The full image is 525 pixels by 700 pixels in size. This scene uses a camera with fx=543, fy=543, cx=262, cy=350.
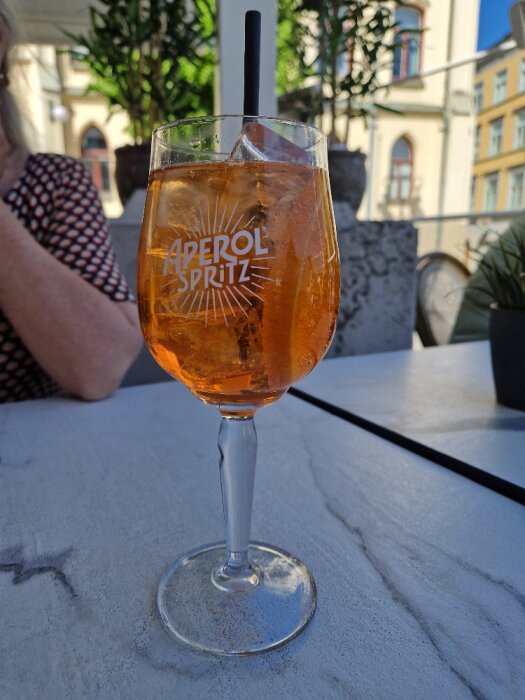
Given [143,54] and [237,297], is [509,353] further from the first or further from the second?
[143,54]

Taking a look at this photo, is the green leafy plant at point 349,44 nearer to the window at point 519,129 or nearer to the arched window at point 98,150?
the arched window at point 98,150

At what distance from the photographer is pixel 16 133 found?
1302 millimetres

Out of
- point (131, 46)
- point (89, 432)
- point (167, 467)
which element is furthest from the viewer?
point (131, 46)

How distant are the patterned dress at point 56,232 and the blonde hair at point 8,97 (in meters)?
0.10

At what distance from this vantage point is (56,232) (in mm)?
1160

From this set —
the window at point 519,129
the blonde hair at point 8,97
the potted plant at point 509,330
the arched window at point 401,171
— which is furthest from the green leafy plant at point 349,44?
the window at point 519,129

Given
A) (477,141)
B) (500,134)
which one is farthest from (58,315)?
(500,134)

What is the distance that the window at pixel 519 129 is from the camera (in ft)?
50.8

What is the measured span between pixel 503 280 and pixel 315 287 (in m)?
0.56

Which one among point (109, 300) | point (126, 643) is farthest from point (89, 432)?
point (126, 643)

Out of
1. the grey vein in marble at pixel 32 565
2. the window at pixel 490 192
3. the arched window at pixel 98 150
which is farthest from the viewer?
the window at pixel 490 192

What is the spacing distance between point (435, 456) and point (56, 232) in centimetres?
89

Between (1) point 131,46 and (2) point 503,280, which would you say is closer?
(2) point 503,280

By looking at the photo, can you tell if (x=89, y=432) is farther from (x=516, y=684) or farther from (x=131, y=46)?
(x=131, y=46)
